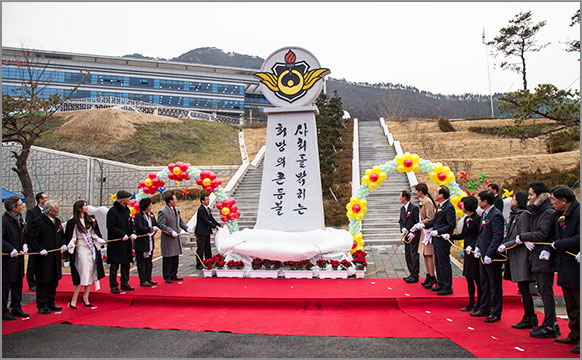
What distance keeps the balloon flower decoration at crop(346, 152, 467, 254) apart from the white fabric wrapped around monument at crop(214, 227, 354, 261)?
76 cm

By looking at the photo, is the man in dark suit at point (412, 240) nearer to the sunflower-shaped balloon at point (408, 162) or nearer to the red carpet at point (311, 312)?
the red carpet at point (311, 312)

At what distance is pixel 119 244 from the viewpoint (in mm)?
6172

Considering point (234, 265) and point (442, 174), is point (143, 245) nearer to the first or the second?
point (234, 265)

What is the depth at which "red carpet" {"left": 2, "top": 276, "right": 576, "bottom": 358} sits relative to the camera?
13.5 feet

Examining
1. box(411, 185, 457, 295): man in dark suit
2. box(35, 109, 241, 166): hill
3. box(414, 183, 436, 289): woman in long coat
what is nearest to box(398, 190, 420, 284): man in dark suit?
box(414, 183, 436, 289): woman in long coat

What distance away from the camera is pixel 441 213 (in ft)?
18.7

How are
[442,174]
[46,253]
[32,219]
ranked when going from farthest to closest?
[442,174] → [32,219] → [46,253]

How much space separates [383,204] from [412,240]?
271 inches

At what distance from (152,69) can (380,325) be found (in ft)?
149

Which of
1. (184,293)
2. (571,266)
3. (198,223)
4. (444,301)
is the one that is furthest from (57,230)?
(571,266)

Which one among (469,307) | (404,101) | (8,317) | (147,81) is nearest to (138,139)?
(8,317)

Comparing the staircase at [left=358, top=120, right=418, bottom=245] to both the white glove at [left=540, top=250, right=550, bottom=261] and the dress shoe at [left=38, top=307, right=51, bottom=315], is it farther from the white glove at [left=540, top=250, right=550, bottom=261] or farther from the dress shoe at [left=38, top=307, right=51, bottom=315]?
the dress shoe at [left=38, top=307, right=51, bottom=315]

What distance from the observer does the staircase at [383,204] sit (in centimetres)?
1120

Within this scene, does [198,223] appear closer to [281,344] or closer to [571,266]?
[281,344]
